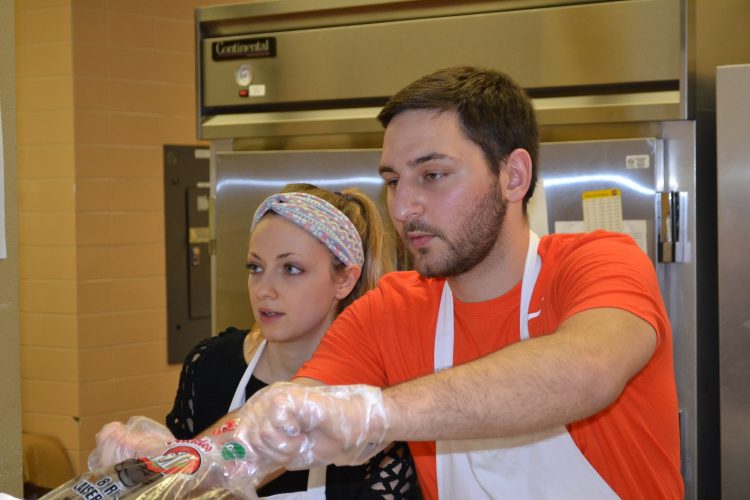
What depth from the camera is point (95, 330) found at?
154 inches

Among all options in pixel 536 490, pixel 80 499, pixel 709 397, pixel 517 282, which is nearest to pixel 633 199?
pixel 709 397

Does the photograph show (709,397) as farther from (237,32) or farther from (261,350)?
(237,32)

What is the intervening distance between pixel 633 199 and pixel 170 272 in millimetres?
2323

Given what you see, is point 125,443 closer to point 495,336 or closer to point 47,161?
point 495,336

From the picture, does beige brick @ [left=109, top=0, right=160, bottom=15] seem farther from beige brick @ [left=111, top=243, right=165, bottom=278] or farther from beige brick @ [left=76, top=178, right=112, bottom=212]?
beige brick @ [left=111, top=243, right=165, bottom=278]

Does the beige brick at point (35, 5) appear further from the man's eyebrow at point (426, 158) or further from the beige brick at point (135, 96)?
the man's eyebrow at point (426, 158)

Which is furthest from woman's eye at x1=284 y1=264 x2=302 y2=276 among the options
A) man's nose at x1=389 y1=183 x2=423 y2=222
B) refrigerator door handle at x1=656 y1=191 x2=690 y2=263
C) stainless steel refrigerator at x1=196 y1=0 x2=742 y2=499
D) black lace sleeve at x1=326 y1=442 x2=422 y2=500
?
refrigerator door handle at x1=656 y1=191 x2=690 y2=263

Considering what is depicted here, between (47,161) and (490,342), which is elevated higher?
(47,161)

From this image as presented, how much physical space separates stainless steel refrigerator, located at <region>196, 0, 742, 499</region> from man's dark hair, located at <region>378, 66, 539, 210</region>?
77 centimetres

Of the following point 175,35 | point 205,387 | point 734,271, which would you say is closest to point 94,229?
point 175,35

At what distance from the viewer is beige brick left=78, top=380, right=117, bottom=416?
388 cm

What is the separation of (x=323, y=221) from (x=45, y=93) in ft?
7.46

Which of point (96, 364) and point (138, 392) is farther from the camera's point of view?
point (138, 392)

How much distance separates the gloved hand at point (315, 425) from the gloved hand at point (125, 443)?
242 mm
